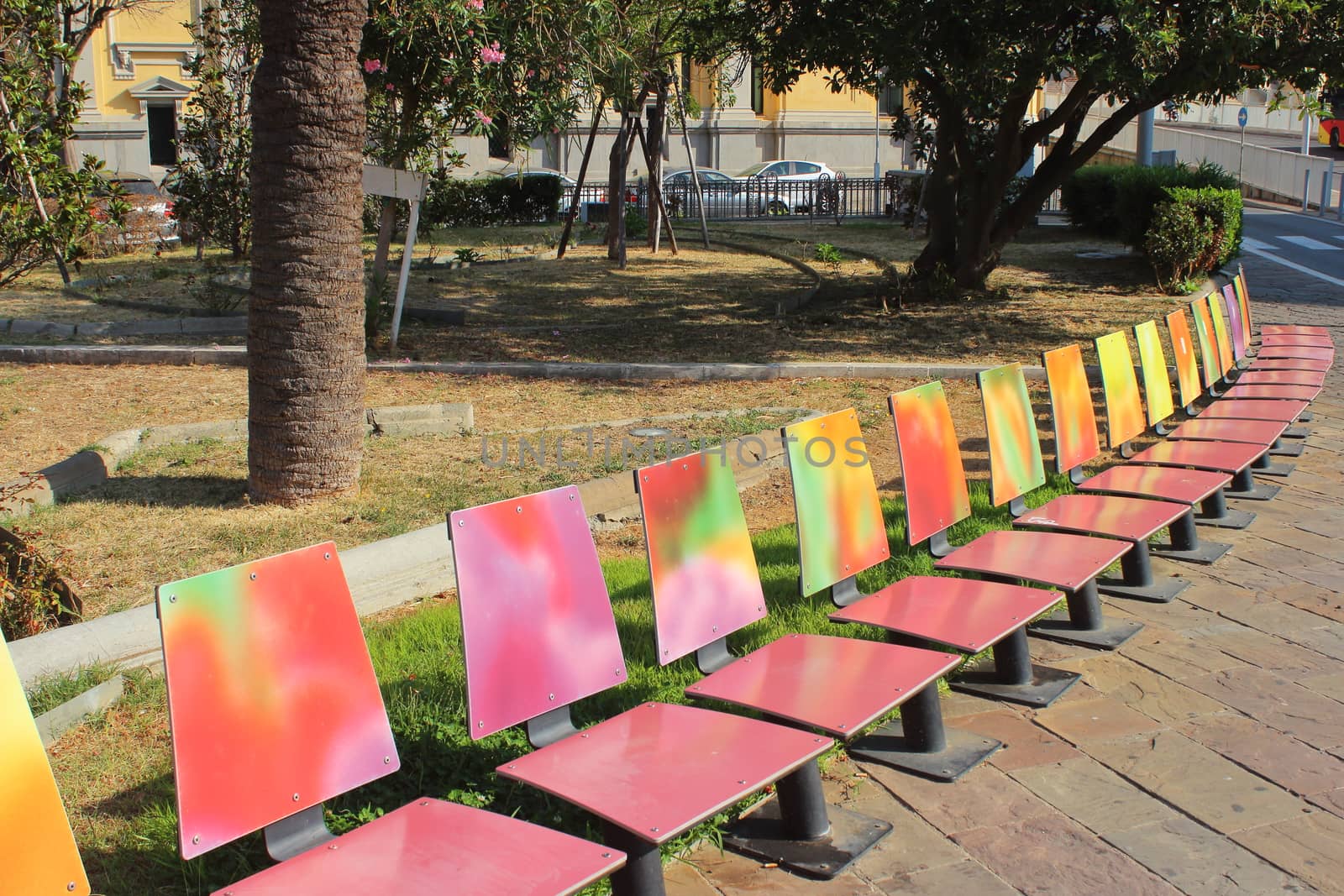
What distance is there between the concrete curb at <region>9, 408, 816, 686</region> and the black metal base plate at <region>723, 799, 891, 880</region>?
1.67m

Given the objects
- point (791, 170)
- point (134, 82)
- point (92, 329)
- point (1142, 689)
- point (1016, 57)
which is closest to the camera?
point (1142, 689)

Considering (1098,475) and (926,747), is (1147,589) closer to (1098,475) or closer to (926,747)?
(1098,475)

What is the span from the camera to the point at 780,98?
A: 43656 mm

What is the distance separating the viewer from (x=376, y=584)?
497cm

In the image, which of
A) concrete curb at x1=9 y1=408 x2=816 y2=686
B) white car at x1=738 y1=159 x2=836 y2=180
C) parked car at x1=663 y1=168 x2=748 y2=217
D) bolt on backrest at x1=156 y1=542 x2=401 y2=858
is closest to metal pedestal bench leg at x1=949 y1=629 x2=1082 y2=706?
concrete curb at x1=9 y1=408 x2=816 y2=686

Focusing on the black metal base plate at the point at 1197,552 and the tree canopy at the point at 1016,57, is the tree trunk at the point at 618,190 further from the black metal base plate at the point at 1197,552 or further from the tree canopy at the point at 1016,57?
the black metal base plate at the point at 1197,552

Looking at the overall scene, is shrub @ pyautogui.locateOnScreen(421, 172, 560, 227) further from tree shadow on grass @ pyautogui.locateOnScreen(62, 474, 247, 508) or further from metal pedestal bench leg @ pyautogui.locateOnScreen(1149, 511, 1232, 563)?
metal pedestal bench leg @ pyautogui.locateOnScreen(1149, 511, 1232, 563)

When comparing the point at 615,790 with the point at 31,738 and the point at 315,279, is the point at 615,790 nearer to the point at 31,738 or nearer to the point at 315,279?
the point at 31,738

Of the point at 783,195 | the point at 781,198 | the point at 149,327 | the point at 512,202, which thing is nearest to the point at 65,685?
the point at 149,327

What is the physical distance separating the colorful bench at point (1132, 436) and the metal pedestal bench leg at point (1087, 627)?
1328 millimetres

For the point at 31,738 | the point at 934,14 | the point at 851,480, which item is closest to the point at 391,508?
the point at 851,480

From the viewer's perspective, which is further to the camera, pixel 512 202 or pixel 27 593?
pixel 512 202

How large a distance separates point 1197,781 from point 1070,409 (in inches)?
89.6

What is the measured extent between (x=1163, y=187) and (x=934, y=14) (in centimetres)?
659
